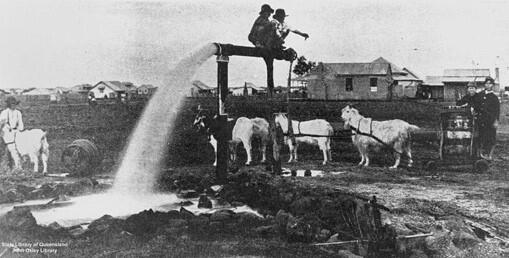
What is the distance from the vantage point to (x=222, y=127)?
789 cm

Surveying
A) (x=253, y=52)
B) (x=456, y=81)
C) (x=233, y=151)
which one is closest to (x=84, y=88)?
(x=456, y=81)

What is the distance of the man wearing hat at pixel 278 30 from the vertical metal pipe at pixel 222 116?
108 cm


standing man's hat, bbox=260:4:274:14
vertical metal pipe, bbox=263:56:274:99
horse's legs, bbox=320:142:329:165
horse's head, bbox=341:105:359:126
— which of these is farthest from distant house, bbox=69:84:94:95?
standing man's hat, bbox=260:4:274:14

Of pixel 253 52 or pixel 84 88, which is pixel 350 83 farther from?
pixel 84 88

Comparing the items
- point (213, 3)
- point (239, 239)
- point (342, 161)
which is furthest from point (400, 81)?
point (239, 239)

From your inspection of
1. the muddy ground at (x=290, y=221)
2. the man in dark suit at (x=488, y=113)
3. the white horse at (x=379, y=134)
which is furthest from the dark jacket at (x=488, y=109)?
the white horse at (x=379, y=134)

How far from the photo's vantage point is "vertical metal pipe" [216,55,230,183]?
7738 millimetres

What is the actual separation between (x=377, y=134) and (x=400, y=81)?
34335mm

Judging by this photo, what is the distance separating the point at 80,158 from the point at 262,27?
4092 millimetres

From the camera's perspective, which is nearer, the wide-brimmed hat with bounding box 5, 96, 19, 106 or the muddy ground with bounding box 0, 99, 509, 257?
the muddy ground with bounding box 0, 99, 509, 257

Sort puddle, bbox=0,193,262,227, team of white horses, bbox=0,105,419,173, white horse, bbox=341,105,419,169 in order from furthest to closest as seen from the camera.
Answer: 1. white horse, bbox=341,105,419,169
2. team of white horses, bbox=0,105,419,173
3. puddle, bbox=0,193,262,227

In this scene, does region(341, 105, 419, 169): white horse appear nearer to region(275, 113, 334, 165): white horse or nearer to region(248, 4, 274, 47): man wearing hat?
region(275, 113, 334, 165): white horse

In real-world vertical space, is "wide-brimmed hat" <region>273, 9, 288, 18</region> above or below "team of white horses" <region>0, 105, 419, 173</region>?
above

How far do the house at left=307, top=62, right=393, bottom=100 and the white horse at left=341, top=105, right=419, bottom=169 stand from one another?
19.3 metres
